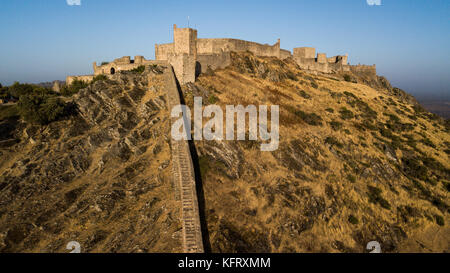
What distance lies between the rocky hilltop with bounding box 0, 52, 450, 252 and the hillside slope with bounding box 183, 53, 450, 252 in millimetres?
135

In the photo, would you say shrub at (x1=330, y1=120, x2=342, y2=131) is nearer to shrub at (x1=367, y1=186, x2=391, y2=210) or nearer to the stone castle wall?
shrub at (x1=367, y1=186, x2=391, y2=210)

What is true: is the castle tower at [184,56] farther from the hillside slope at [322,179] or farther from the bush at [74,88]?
the bush at [74,88]

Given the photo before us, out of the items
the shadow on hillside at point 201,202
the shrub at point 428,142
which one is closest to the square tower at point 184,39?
the shadow on hillside at point 201,202

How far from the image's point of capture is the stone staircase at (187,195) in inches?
597

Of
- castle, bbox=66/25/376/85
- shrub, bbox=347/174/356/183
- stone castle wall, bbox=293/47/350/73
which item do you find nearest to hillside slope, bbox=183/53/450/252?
shrub, bbox=347/174/356/183

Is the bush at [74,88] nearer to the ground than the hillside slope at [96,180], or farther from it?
farther from it

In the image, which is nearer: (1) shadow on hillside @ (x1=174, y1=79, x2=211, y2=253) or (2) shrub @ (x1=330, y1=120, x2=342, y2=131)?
(1) shadow on hillside @ (x1=174, y1=79, x2=211, y2=253)

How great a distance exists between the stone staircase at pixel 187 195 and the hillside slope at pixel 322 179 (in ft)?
8.59

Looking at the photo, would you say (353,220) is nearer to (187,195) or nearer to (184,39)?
(187,195)

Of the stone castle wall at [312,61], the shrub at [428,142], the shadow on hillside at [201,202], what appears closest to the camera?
the shadow on hillside at [201,202]

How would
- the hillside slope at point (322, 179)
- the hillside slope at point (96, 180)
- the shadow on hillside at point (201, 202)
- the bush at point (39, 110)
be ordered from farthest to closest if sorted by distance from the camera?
the bush at point (39, 110) → the hillside slope at point (322, 179) → the shadow on hillside at point (201, 202) → the hillside slope at point (96, 180)

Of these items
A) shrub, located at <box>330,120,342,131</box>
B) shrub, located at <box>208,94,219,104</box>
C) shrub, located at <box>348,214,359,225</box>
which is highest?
shrub, located at <box>208,94,219,104</box>

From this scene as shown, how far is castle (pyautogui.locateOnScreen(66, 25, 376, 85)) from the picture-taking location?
34719 mm
